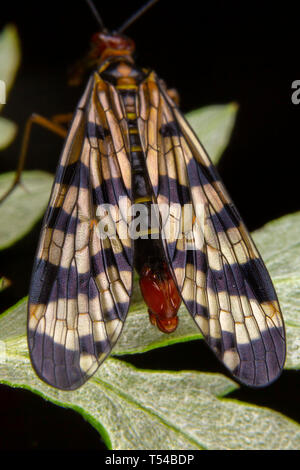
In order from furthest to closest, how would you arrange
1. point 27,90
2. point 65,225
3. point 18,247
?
1. point 27,90
2. point 18,247
3. point 65,225

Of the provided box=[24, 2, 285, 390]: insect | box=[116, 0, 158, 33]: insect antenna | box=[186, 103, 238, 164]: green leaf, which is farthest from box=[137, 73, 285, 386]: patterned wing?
box=[116, 0, 158, 33]: insect antenna

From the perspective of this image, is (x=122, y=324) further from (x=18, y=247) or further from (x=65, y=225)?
(x=18, y=247)

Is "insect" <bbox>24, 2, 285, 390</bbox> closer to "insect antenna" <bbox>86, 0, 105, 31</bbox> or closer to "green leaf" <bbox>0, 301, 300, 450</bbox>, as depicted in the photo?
"green leaf" <bbox>0, 301, 300, 450</bbox>

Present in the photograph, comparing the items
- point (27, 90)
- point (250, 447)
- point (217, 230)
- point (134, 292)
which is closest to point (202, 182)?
A: point (217, 230)

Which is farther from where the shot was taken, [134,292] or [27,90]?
[27,90]

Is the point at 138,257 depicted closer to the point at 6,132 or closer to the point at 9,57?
the point at 6,132

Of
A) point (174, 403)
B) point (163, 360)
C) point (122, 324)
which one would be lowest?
point (163, 360)

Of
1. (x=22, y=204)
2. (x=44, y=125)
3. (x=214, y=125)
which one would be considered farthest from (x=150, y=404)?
(x=44, y=125)
